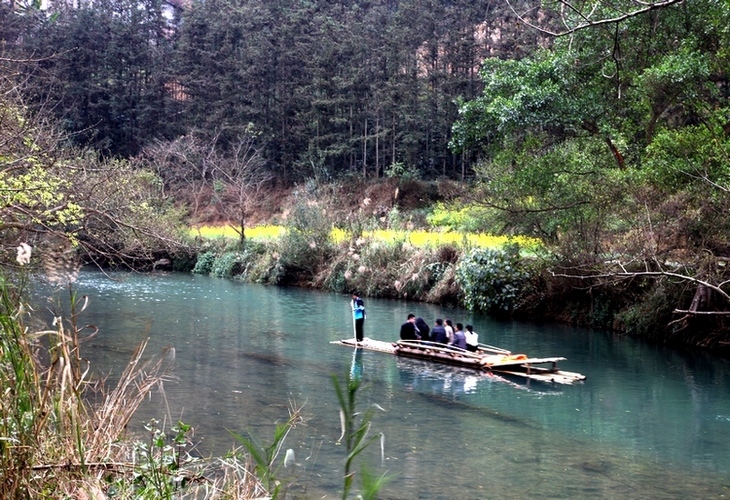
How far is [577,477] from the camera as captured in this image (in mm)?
10078

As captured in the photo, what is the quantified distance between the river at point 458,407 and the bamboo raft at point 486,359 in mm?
287

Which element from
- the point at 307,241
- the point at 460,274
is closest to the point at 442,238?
the point at 460,274

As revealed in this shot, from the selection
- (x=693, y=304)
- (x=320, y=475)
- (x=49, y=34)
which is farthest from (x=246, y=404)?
(x=49, y=34)

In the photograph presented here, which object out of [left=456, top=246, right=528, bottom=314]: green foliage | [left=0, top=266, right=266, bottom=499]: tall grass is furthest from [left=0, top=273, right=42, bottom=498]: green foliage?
[left=456, top=246, right=528, bottom=314]: green foliage

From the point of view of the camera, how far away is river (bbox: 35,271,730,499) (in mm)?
9922

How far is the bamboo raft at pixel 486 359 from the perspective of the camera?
1634cm

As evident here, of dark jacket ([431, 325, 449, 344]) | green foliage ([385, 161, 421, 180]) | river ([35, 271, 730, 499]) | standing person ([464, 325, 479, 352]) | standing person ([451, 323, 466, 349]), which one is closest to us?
river ([35, 271, 730, 499])

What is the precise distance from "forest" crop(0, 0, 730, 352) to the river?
2.06m

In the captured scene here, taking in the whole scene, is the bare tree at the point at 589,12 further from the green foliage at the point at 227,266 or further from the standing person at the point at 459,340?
the green foliage at the point at 227,266

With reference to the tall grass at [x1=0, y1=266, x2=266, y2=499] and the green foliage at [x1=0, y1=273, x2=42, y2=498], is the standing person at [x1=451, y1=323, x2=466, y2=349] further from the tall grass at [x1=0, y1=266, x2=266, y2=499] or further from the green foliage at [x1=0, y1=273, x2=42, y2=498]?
the green foliage at [x1=0, y1=273, x2=42, y2=498]

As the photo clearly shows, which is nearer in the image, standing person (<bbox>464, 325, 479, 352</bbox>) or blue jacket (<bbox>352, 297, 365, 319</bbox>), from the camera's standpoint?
standing person (<bbox>464, 325, 479, 352</bbox>)

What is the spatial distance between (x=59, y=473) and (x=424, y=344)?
14611mm

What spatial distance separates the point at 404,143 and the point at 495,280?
24.8m

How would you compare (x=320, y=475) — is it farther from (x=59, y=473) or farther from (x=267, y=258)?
(x=267, y=258)
